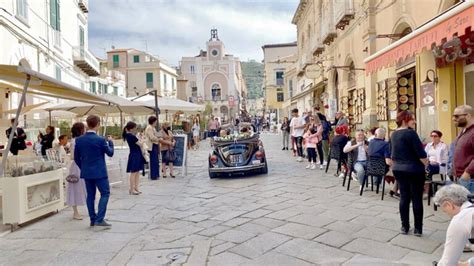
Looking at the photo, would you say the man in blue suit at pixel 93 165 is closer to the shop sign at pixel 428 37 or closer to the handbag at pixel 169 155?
the shop sign at pixel 428 37

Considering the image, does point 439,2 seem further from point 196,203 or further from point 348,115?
point 348,115

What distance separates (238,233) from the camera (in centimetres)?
523

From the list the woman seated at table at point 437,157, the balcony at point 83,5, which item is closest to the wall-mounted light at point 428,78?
the woman seated at table at point 437,157

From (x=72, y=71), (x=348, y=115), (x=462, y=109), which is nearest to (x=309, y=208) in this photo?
(x=462, y=109)

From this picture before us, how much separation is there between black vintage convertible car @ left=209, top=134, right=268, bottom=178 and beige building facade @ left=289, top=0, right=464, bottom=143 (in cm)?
307

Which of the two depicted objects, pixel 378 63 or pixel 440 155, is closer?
pixel 440 155

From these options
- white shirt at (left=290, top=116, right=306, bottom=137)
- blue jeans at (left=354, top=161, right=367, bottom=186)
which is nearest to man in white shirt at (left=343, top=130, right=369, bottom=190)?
blue jeans at (left=354, top=161, right=367, bottom=186)

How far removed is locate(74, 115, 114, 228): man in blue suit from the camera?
5.66 metres

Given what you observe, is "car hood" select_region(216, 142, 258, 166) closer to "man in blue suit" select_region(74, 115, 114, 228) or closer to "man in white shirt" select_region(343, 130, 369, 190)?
"man in white shirt" select_region(343, 130, 369, 190)

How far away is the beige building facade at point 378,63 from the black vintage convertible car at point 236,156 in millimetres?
3068

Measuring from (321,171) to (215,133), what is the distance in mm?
13559

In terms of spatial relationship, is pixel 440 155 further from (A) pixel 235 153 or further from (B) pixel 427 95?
(A) pixel 235 153

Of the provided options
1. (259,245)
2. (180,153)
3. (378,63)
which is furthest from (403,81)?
(259,245)

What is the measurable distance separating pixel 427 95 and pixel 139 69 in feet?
165
